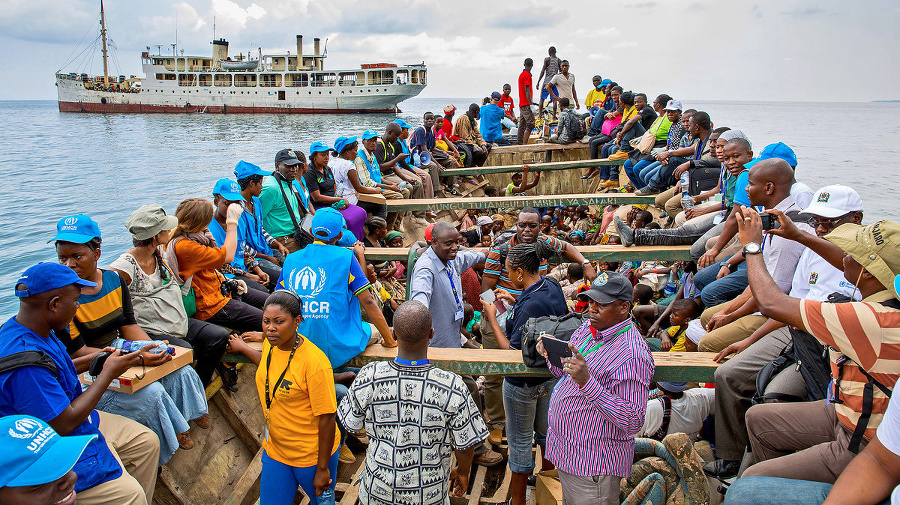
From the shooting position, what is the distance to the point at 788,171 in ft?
13.5

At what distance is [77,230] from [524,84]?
14.5 metres

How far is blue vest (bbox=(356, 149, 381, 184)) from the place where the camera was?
28.8 ft

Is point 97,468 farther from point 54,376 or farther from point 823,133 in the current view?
point 823,133

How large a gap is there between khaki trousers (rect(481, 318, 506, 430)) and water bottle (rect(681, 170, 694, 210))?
3855 millimetres

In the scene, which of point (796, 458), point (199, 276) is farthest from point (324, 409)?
point (796, 458)

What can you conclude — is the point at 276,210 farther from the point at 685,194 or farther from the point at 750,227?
the point at 685,194

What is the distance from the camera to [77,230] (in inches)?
122

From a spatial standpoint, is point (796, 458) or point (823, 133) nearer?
point (796, 458)

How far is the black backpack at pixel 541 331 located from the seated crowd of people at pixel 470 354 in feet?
0.04

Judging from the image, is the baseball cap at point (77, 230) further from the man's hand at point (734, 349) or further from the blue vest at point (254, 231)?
the man's hand at point (734, 349)

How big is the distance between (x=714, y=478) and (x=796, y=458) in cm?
108

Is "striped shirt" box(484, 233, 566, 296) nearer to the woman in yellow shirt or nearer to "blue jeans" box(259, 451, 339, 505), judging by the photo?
the woman in yellow shirt

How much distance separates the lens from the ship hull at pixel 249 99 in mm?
61531

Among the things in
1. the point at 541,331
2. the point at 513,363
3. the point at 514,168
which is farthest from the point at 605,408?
the point at 514,168
